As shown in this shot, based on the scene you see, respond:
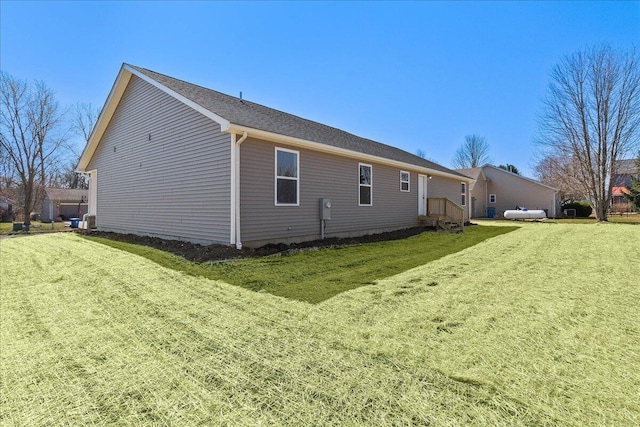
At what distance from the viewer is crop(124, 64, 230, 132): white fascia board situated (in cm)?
690

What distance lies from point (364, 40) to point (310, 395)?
12835 millimetres

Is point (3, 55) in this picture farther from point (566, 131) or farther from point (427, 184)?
point (566, 131)

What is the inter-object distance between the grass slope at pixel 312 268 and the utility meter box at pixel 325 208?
1.12 meters

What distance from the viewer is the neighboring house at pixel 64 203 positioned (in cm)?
3406

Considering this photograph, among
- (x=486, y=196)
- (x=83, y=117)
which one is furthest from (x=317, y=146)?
(x=83, y=117)

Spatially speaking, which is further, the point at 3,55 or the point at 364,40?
the point at 3,55

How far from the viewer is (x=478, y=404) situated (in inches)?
77.9

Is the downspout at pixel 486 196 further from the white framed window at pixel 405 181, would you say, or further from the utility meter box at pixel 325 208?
the utility meter box at pixel 325 208

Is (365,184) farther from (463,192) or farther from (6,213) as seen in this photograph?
(6,213)

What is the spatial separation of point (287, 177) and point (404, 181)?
6.86 m

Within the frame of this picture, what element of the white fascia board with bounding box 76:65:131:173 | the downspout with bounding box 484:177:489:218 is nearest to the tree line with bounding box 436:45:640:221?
the downspout with bounding box 484:177:489:218

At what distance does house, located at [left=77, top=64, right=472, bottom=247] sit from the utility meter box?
0.03 metres

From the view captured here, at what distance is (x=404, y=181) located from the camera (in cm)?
1349

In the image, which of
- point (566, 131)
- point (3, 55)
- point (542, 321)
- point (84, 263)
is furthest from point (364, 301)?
point (3, 55)
